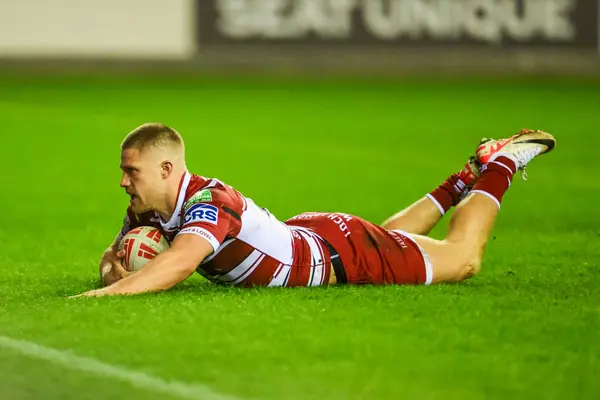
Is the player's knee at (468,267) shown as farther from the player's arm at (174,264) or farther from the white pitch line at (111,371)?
the white pitch line at (111,371)

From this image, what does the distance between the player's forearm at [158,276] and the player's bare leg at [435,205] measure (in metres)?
1.85

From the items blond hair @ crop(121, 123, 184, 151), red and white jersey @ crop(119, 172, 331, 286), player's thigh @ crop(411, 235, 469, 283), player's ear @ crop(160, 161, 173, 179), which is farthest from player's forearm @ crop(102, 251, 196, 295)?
player's thigh @ crop(411, 235, 469, 283)

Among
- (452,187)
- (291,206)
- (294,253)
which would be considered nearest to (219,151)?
(291,206)

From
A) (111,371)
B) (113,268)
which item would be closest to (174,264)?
(113,268)

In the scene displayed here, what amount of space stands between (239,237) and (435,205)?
178cm

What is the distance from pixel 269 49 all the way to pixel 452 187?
651 inches

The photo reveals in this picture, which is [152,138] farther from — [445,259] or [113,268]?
[445,259]

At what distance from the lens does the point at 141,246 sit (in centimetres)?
691

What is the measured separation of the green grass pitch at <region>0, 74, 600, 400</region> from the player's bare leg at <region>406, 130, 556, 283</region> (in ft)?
0.53

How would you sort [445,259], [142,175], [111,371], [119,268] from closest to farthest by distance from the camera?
[111,371] < [142,175] < [119,268] < [445,259]

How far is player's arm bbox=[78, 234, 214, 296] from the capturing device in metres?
6.46

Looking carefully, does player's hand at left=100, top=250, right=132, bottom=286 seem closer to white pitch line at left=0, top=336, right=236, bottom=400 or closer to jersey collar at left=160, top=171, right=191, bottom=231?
jersey collar at left=160, top=171, right=191, bottom=231

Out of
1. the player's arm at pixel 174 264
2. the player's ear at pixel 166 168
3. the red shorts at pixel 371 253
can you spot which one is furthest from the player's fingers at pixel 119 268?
the red shorts at pixel 371 253

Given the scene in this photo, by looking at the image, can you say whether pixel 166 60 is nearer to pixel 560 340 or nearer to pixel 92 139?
pixel 92 139
